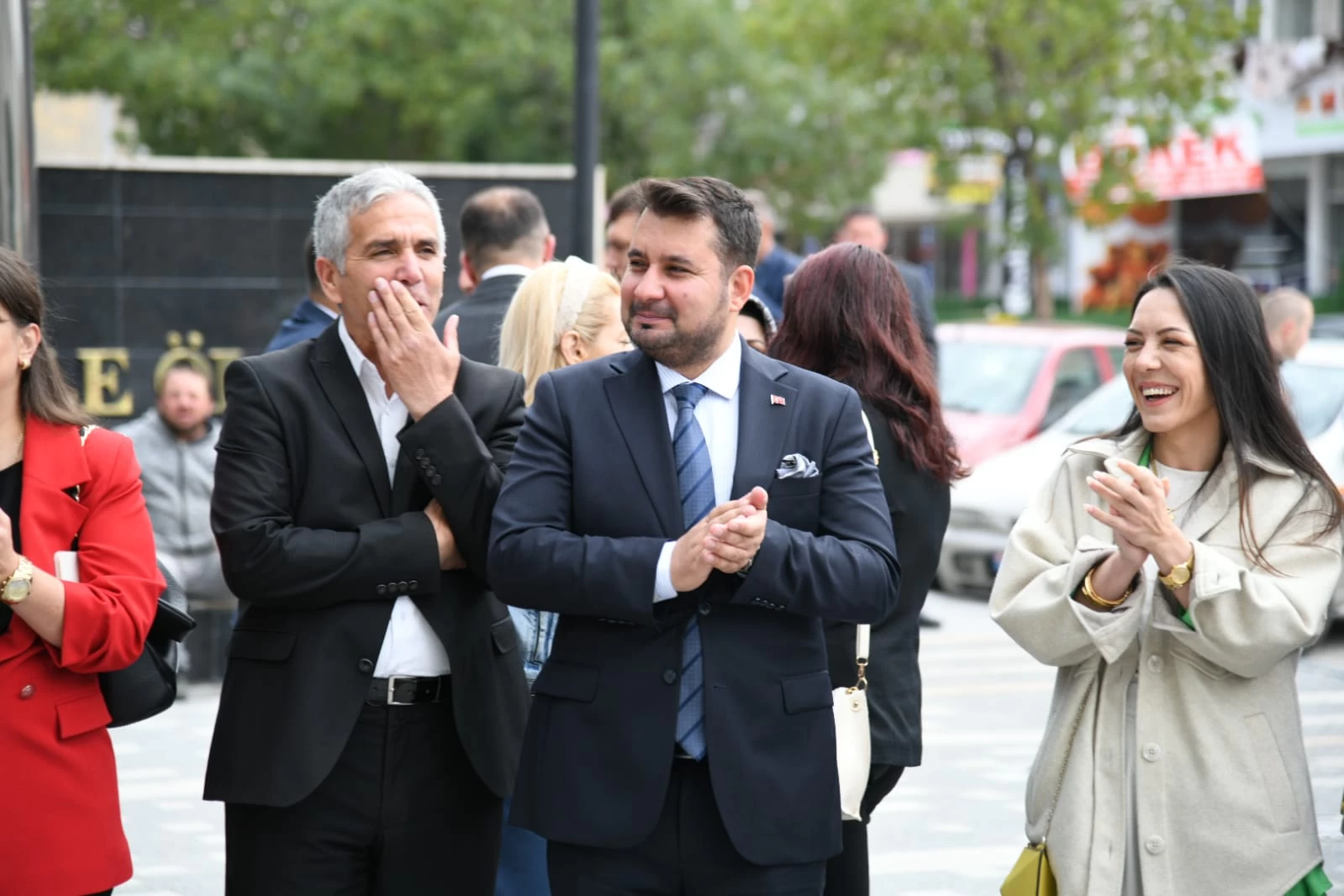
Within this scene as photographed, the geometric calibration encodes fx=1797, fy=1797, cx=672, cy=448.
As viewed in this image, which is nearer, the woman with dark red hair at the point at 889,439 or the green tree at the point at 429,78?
the woman with dark red hair at the point at 889,439

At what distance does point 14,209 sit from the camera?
23.1 ft

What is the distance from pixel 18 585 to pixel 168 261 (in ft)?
29.3

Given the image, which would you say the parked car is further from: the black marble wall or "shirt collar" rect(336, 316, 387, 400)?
"shirt collar" rect(336, 316, 387, 400)

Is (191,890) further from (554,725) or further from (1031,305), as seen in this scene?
(1031,305)

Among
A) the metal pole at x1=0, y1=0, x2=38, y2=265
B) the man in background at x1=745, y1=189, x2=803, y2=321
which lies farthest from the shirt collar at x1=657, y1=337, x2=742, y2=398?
the man in background at x1=745, y1=189, x2=803, y2=321

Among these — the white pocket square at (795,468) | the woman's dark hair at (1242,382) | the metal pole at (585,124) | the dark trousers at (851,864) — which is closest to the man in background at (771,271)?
the metal pole at (585,124)

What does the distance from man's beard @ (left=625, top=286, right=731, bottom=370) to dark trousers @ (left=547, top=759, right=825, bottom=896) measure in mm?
792

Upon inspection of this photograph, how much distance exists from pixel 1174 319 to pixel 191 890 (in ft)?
13.2

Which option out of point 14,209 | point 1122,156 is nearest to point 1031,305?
point 1122,156

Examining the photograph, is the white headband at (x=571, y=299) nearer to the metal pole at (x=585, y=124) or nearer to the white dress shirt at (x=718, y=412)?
the white dress shirt at (x=718, y=412)

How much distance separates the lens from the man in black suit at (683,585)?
11.2 ft

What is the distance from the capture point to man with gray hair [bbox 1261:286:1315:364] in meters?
10.8

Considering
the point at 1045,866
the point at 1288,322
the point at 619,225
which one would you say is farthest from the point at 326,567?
the point at 1288,322

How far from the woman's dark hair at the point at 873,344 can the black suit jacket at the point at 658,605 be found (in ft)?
3.28
